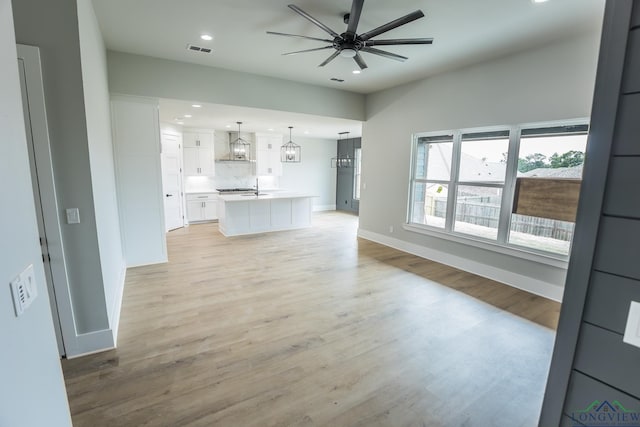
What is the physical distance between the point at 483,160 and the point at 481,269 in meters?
1.64

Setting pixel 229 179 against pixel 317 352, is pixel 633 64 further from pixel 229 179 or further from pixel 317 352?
pixel 229 179

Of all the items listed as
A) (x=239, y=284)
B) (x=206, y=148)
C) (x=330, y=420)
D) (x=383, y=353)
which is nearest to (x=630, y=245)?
(x=330, y=420)

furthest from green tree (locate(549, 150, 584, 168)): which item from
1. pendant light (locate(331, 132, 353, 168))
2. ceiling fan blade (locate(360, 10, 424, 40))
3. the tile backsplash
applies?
the tile backsplash

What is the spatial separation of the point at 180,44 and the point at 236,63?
85cm

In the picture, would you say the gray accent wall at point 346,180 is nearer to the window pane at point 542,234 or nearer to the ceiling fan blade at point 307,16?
the window pane at point 542,234

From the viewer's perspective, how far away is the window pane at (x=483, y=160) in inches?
164

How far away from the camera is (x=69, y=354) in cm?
240

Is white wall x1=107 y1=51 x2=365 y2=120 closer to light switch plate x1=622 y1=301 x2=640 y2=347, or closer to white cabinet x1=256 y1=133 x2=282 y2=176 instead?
white cabinet x1=256 y1=133 x2=282 y2=176

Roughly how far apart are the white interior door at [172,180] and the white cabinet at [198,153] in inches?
14.5

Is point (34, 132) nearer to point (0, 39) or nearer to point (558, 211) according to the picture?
point (0, 39)

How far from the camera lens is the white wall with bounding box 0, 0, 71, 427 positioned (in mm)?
832

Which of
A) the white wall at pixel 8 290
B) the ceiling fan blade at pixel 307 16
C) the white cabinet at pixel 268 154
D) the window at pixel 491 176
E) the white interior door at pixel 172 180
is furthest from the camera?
the white cabinet at pixel 268 154

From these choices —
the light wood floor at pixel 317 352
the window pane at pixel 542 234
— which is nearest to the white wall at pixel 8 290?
the light wood floor at pixel 317 352

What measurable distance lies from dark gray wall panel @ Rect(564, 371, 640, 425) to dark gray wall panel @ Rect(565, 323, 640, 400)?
2 cm
